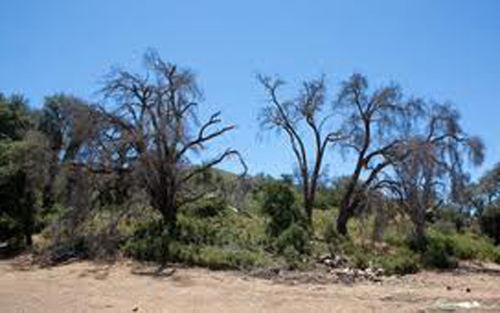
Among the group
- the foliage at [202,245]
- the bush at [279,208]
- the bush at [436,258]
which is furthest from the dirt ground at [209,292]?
the bush at [279,208]

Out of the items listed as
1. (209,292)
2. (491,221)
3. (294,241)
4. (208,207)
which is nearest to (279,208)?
(294,241)

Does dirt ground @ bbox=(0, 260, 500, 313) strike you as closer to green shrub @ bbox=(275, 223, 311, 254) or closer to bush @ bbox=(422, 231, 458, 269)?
bush @ bbox=(422, 231, 458, 269)

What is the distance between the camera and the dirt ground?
8.57 metres

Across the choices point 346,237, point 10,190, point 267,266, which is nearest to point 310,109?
point 346,237

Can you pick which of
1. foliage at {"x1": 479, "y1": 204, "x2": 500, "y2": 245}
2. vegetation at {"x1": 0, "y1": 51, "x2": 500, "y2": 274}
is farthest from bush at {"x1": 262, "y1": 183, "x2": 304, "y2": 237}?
foliage at {"x1": 479, "y1": 204, "x2": 500, "y2": 245}

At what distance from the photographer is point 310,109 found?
850 inches

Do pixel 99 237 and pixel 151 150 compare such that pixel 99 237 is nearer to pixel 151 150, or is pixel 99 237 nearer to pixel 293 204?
pixel 151 150

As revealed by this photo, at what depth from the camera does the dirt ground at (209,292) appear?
28.1ft

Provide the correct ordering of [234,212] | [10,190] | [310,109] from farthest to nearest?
1. [234,212]
2. [310,109]
3. [10,190]

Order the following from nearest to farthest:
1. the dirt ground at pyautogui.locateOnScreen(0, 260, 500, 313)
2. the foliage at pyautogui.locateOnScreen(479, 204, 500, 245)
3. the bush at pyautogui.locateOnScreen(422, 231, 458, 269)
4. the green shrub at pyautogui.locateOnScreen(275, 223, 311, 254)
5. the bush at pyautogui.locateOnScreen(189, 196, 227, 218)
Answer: the dirt ground at pyautogui.locateOnScreen(0, 260, 500, 313) → the green shrub at pyautogui.locateOnScreen(275, 223, 311, 254) → the bush at pyautogui.locateOnScreen(422, 231, 458, 269) → the bush at pyautogui.locateOnScreen(189, 196, 227, 218) → the foliage at pyautogui.locateOnScreen(479, 204, 500, 245)

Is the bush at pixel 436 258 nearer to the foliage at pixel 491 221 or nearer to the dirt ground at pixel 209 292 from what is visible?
the dirt ground at pixel 209 292

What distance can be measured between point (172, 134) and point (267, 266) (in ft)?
26.5

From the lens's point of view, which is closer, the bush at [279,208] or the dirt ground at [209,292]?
the dirt ground at [209,292]

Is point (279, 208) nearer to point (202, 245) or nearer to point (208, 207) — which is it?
point (202, 245)
